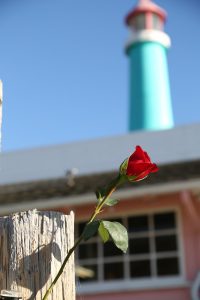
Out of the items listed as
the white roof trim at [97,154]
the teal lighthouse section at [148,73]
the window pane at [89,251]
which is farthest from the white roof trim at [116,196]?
the teal lighthouse section at [148,73]

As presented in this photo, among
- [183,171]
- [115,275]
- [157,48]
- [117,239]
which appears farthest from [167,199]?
[157,48]

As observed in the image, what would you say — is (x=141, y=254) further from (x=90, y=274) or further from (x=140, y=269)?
(x=90, y=274)

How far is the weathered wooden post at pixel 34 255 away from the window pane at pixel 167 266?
774 centimetres

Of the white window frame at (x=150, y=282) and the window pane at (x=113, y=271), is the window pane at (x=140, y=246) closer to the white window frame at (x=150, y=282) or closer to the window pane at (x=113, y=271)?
the white window frame at (x=150, y=282)

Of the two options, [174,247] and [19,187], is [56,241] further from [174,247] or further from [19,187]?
[19,187]

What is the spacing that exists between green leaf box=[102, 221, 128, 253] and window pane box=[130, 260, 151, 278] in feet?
25.8

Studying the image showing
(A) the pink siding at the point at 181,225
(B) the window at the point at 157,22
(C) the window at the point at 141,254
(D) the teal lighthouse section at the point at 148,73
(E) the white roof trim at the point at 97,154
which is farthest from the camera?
(B) the window at the point at 157,22

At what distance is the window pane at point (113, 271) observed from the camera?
948 centimetres

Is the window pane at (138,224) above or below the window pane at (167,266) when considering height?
above

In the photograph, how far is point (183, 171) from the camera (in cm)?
948

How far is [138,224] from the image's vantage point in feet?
31.8

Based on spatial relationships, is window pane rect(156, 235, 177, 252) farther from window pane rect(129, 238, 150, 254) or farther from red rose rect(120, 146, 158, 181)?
red rose rect(120, 146, 158, 181)

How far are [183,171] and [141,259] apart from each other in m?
1.52

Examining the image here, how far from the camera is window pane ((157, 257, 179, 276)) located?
9.18 metres
